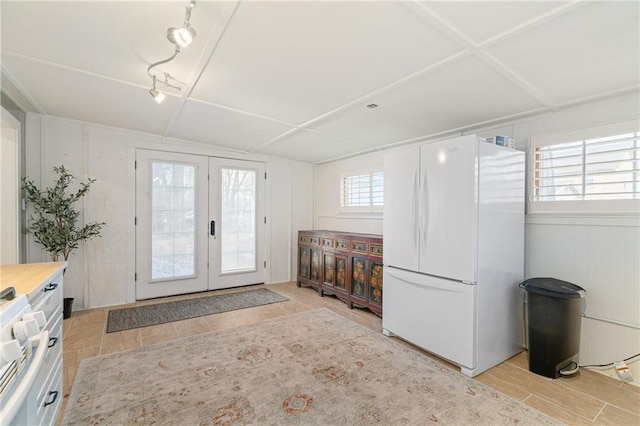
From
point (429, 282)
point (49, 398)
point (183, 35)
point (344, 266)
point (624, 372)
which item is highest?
point (183, 35)

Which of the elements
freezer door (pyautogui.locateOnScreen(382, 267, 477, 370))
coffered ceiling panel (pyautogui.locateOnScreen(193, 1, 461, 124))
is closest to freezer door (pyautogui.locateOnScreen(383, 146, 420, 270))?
freezer door (pyautogui.locateOnScreen(382, 267, 477, 370))

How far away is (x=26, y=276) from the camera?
1571 mm

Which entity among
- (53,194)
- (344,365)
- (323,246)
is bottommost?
(344,365)

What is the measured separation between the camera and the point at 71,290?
366cm

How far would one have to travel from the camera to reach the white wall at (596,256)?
228 cm

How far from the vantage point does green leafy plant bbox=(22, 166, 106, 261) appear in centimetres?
325

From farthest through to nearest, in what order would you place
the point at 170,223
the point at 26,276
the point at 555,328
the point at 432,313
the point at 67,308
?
the point at 170,223 → the point at 67,308 → the point at 432,313 → the point at 555,328 → the point at 26,276

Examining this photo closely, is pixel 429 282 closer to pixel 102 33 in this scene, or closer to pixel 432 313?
pixel 432 313

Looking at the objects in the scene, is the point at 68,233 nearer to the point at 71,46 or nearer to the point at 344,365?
the point at 71,46

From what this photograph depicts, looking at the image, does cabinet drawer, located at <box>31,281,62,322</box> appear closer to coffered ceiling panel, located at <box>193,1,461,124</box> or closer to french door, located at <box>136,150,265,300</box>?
coffered ceiling panel, located at <box>193,1,461,124</box>

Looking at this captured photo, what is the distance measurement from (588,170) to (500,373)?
1876mm

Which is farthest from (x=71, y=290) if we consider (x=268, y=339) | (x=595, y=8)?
(x=595, y=8)

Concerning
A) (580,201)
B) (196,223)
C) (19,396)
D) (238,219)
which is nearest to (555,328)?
(580,201)

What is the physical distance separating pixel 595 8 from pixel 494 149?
119cm
